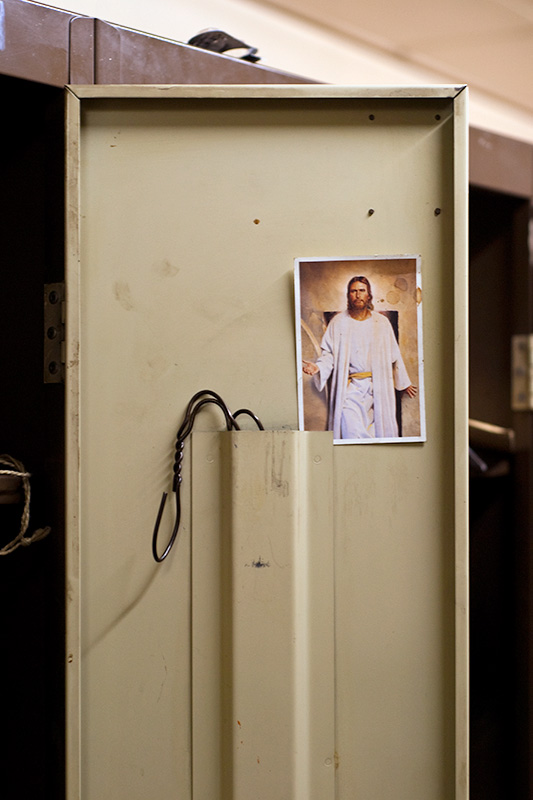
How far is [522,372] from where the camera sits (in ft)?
4.33

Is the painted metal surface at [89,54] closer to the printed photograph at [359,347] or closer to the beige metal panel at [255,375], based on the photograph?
the beige metal panel at [255,375]

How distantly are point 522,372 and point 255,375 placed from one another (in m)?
0.72

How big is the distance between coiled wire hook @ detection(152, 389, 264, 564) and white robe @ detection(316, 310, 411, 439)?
10cm


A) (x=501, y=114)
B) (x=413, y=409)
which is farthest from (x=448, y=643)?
(x=501, y=114)

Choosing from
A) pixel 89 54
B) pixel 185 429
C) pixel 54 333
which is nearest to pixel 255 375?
pixel 185 429

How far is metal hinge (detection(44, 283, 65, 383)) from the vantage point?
819 mm

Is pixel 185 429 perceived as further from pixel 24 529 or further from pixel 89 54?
pixel 89 54

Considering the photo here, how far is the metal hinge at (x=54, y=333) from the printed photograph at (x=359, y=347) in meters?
0.28

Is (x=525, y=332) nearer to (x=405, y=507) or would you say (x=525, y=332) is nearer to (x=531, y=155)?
(x=531, y=155)

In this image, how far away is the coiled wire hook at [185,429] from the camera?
2.59ft

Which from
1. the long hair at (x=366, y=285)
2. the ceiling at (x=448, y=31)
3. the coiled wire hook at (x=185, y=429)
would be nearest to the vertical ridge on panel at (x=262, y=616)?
the coiled wire hook at (x=185, y=429)

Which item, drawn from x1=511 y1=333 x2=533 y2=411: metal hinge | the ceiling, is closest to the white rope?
x1=511 y1=333 x2=533 y2=411: metal hinge

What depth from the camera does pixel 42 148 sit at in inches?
34.8

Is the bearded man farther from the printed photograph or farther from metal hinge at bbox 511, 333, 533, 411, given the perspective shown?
metal hinge at bbox 511, 333, 533, 411
